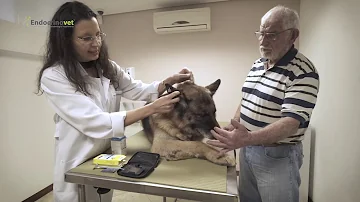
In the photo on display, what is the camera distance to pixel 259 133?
87 cm

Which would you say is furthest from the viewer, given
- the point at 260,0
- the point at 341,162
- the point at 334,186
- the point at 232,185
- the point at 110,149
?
the point at 260,0

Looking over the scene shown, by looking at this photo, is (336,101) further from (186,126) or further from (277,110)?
(186,126)

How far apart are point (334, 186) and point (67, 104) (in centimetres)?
191

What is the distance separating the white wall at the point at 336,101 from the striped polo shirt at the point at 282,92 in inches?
23.8

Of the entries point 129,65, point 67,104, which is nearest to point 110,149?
point 67,104

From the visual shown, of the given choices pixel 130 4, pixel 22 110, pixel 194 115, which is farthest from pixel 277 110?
pixel 130 4

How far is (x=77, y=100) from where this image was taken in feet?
3.04

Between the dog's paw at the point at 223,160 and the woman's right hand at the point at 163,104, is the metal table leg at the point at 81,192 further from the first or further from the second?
the dog's paw at the point at 223,160

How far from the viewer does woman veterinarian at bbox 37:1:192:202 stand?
928mm

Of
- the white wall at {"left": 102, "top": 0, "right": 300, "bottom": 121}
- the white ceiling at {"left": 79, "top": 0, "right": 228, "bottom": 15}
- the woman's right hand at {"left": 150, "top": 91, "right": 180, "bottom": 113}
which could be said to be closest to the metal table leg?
the woman's right hand at {"left": 150, "top": 91, "right": 180, "bottom": 113}

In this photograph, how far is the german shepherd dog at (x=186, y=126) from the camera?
1.01m

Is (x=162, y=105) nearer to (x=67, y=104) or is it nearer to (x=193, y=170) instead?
(x=193, y=170)

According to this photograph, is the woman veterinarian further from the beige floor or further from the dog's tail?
the beige floor

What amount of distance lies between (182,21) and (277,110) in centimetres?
203
